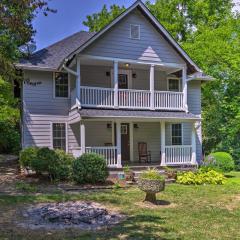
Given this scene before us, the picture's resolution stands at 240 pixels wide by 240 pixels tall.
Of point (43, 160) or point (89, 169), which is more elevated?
point (43, 160)

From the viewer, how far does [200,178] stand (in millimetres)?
15125

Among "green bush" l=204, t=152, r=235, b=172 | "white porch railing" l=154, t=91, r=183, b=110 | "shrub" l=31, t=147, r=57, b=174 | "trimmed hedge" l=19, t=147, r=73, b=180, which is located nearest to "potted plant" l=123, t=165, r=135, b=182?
"trimmed hedge" l=19, t=147, r=73, b=180

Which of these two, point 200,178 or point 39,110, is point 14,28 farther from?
point 200,178

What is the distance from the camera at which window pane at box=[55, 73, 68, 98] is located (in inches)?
699

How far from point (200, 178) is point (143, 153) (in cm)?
487

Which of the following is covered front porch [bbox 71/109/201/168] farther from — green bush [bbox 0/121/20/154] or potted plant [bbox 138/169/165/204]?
green bush [bbox 0/121/20/154]

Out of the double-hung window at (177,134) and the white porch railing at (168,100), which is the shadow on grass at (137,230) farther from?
the double-hung window at (177,134)

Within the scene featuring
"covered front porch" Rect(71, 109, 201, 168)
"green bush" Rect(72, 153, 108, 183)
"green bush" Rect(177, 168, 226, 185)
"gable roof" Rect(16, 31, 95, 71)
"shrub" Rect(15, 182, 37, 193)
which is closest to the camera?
"shrub" Rect(15, 182, 37, 193)

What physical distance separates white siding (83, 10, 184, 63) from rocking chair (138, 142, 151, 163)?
4.78 metres

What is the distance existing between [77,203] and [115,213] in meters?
1.30

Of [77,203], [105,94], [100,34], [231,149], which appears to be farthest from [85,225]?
[231,149]

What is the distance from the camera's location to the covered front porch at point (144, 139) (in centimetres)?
1742

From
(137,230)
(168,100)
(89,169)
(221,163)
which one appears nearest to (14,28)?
(137,230)

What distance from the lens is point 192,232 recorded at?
7.70m
